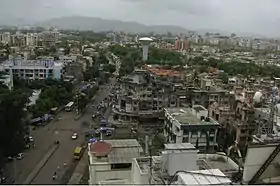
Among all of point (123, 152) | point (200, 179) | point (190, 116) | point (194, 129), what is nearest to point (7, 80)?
point (190, 116)

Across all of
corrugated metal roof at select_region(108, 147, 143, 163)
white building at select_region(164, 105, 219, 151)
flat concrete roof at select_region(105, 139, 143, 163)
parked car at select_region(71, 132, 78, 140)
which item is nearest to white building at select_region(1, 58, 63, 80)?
parked car at select_region(71, 132, 78, 140)

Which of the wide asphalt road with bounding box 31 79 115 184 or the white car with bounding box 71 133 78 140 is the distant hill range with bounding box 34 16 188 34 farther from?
the white car with bounding box 71 133 78 140

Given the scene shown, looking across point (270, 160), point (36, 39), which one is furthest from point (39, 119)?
point (36, 39)

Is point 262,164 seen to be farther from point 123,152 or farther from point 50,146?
point 50,146

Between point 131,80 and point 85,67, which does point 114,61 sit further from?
point 131,80

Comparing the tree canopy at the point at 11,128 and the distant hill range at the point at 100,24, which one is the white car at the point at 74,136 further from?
the distant hill range at the point at 100,24
